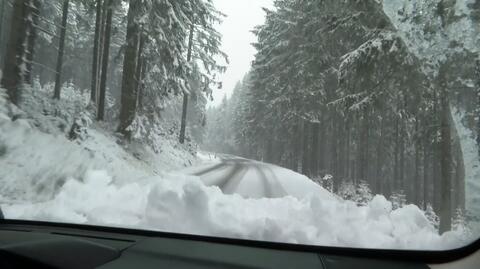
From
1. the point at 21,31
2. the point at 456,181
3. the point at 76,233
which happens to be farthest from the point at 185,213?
the point at 21,31

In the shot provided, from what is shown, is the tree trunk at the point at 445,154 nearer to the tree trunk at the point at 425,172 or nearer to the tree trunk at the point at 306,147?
the tree trunk at the point at 425,172

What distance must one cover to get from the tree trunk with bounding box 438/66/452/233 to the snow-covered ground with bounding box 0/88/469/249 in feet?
0.62

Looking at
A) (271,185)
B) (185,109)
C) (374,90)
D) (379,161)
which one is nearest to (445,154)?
(379,161)

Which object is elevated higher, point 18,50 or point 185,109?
point 18,50

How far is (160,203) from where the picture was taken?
370cm

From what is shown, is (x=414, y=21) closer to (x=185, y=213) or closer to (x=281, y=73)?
(x=281, y=73)

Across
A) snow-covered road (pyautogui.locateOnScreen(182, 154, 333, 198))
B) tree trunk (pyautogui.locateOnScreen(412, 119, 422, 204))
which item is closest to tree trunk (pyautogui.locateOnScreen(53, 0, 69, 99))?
snow-covered road (pyautogui.locateOnScreen(182, 154, 333, 198))

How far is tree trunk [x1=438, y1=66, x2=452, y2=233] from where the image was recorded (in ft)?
9.71

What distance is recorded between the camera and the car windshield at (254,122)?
303cm

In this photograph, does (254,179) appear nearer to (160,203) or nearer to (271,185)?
(271,185)

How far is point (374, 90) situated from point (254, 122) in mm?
1875

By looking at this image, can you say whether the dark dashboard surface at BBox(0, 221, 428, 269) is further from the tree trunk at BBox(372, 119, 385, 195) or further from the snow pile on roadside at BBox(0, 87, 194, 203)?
the snow pile on roadside at BBox(0, 87, 194, 203)

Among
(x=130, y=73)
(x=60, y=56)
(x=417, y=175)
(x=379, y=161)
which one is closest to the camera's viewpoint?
(x=417, y=175)

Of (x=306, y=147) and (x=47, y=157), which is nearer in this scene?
(x=306, y=147)
